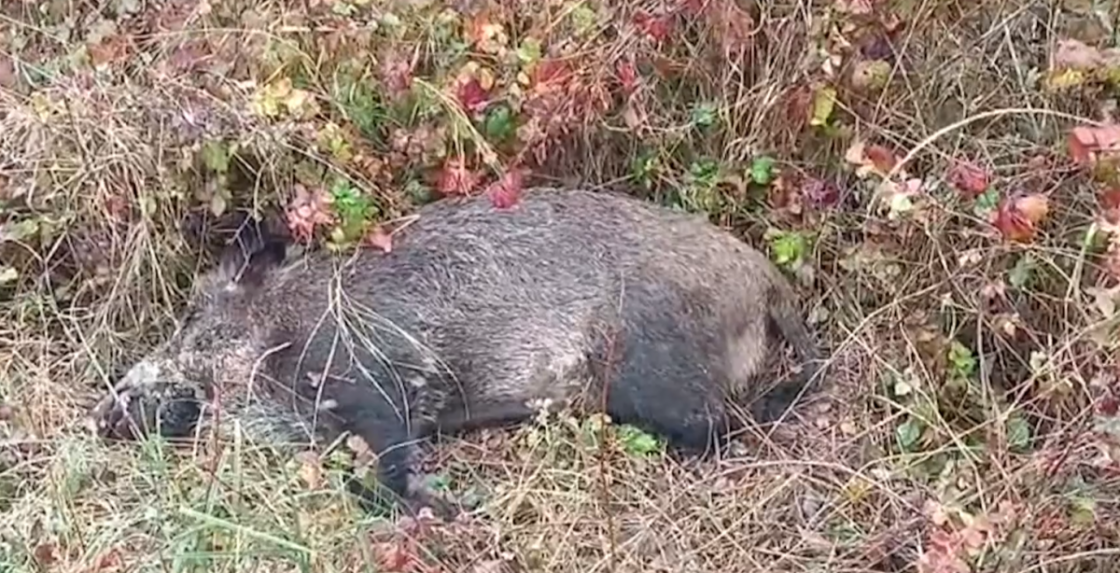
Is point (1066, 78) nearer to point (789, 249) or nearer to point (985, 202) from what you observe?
point (985, 202)

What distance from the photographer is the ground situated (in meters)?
3.91

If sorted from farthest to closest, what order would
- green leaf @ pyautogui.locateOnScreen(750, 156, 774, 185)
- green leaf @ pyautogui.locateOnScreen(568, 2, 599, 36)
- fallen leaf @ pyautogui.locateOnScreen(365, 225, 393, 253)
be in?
green leaf @ pyautogui.locateOnScreen(568, 2, 599, 36), green leaf @ pyautogui.locateOnScreen(750, 156, 774, 185), fallen leaf @ pyautogui.locateOnScreen(365, 225, 393, 253)

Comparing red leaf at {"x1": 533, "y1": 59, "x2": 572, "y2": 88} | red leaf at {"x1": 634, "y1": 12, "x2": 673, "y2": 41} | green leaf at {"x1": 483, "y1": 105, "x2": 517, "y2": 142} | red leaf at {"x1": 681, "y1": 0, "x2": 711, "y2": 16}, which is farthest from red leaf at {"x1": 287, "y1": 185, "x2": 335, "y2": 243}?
red leaf at {"x1": 681, "y1": 0, "x2": 711, "y2": 16}

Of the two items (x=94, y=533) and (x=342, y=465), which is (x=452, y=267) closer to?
(x=342, y=465)

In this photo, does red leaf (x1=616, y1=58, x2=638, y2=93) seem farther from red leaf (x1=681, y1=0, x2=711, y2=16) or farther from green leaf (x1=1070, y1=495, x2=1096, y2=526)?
green leaf (x1=1070, y1=495, x2=1096, y2=526)

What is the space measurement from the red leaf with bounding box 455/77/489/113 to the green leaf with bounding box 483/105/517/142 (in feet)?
0.13

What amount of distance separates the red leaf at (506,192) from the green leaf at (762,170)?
716 millimetres

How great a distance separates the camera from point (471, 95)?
484cm

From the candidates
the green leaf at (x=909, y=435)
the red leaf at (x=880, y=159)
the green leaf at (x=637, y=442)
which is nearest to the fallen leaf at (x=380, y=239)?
the green leaf at (x=637, y=442)

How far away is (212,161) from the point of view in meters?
4.72

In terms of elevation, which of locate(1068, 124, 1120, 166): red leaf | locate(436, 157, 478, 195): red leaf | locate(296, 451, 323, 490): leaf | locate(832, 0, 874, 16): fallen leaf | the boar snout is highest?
locate(1068, 124, 1120, 166): red leaf

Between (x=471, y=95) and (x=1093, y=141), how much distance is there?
206 cm

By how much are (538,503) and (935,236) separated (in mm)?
1175

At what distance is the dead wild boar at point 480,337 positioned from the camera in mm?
4434
